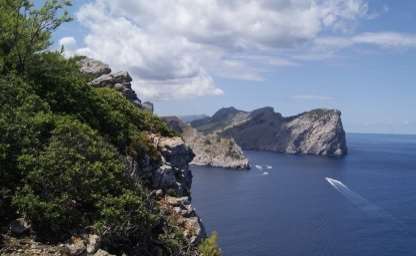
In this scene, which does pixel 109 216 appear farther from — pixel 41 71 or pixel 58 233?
pixel 41 71

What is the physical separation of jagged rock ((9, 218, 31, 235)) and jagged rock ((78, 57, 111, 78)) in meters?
35.4

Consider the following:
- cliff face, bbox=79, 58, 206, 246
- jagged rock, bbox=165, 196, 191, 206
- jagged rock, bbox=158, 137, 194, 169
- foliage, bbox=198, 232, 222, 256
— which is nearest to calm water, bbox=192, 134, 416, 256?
jagged rock, bbox=158, 137, 194, 169

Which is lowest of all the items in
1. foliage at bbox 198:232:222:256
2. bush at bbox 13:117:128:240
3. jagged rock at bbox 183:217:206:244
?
foliage at bbox 198:232:222:256

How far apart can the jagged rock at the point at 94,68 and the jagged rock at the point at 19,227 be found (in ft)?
116

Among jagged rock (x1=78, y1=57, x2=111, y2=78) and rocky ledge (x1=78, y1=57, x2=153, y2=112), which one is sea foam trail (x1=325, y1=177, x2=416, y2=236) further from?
jagged rock (x1=78, y1=57, x2=111, y2=78)

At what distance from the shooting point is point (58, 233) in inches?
1049

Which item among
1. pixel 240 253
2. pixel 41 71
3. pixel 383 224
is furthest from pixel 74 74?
pixel 383 224

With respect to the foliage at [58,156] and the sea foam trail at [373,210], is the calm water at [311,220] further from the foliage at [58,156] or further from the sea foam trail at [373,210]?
the foliage at [58,156]

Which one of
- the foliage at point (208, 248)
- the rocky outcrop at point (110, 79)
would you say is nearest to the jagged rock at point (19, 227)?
the foliage at point (208, 248)

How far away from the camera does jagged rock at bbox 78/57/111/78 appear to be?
6006 centimetres

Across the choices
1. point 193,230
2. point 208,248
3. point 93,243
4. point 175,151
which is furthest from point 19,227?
point 175,151

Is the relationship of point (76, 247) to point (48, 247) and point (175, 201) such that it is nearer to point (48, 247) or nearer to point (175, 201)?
point (48, 247)

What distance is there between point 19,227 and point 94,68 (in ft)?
123

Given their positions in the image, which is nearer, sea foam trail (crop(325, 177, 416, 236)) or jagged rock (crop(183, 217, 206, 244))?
jagged rock (crop(183, 217, 206, 244))
